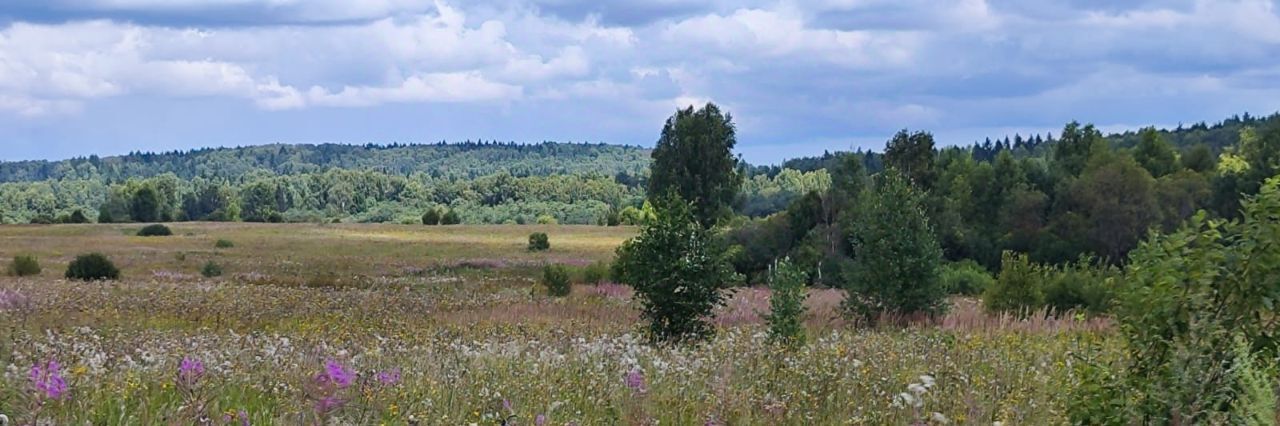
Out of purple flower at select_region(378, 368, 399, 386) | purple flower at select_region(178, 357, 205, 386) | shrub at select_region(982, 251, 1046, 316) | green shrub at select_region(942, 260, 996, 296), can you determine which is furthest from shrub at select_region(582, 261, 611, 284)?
purple flower at select_region(178, 357, 205, 386)

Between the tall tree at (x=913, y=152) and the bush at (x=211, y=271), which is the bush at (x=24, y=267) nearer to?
the bush at (x=211, y=271)

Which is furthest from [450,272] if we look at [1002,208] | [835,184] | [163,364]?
[163,364]

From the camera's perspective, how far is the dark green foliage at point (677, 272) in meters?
14.1

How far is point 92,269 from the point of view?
118 feet

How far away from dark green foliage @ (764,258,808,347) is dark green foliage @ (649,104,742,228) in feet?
163

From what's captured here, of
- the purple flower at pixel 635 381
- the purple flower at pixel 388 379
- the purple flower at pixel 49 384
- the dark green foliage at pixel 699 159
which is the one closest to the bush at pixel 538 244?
the dark green foliage at pixel 699 159

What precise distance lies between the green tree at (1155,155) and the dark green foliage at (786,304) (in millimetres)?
A: 60797

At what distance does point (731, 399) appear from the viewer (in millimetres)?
6504

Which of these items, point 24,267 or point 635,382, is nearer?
point 635,382

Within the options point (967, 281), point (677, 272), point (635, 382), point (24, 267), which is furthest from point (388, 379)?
point (24, 267)

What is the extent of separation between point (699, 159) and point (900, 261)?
45.8 meters

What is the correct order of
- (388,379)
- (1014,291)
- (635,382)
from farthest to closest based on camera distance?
1. (1014,291)
2. (635,382)
3. (388,379)

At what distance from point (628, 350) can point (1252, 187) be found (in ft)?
164

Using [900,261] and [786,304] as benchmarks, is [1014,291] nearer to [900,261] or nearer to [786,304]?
[900,261]
